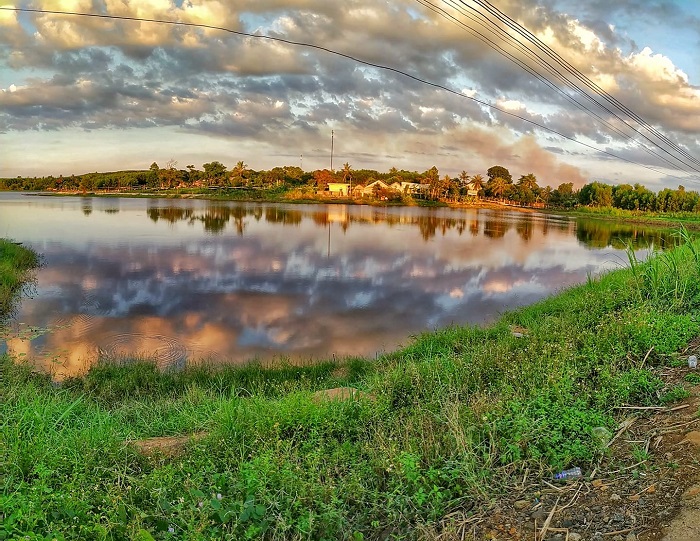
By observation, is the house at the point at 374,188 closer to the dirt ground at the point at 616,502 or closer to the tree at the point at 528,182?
the tree at the point at 528,182

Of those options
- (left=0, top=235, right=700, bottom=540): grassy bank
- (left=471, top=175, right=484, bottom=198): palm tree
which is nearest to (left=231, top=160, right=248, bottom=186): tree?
(left=471, top=175, right=484, bottom=198): palm tree

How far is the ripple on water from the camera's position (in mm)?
10461

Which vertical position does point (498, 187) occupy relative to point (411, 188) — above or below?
above

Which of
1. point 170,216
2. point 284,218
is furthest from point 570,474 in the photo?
point 170,216

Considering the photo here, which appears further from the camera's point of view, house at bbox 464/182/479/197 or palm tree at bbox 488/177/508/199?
palm tree at bbox 488/177/508/199

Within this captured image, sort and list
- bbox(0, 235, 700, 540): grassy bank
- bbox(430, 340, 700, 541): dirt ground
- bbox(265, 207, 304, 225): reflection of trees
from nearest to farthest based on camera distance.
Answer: bbox(430, 340, 700, 541): dirt ground
bbox(0, 235, 700, 540): grassy bank
bbox(265, 207, 304, 225): reflection of trees

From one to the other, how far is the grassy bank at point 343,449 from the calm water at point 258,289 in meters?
5.32

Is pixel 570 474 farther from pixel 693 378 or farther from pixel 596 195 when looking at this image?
pixel 596 195

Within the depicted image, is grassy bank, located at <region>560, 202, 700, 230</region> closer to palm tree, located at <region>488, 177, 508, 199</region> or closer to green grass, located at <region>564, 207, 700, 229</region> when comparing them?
green grass, located at <region>564, 207, 700, 229</region>

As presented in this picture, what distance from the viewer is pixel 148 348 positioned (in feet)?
37.0

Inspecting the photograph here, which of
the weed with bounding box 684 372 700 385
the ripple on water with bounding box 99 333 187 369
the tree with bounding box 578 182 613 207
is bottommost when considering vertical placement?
the ripple on water with bounding box 99 333 187 369

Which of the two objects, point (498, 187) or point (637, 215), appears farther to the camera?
point (498, 187)

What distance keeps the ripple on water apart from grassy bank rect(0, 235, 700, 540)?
382 centimetres

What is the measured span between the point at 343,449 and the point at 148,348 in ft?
28.0
